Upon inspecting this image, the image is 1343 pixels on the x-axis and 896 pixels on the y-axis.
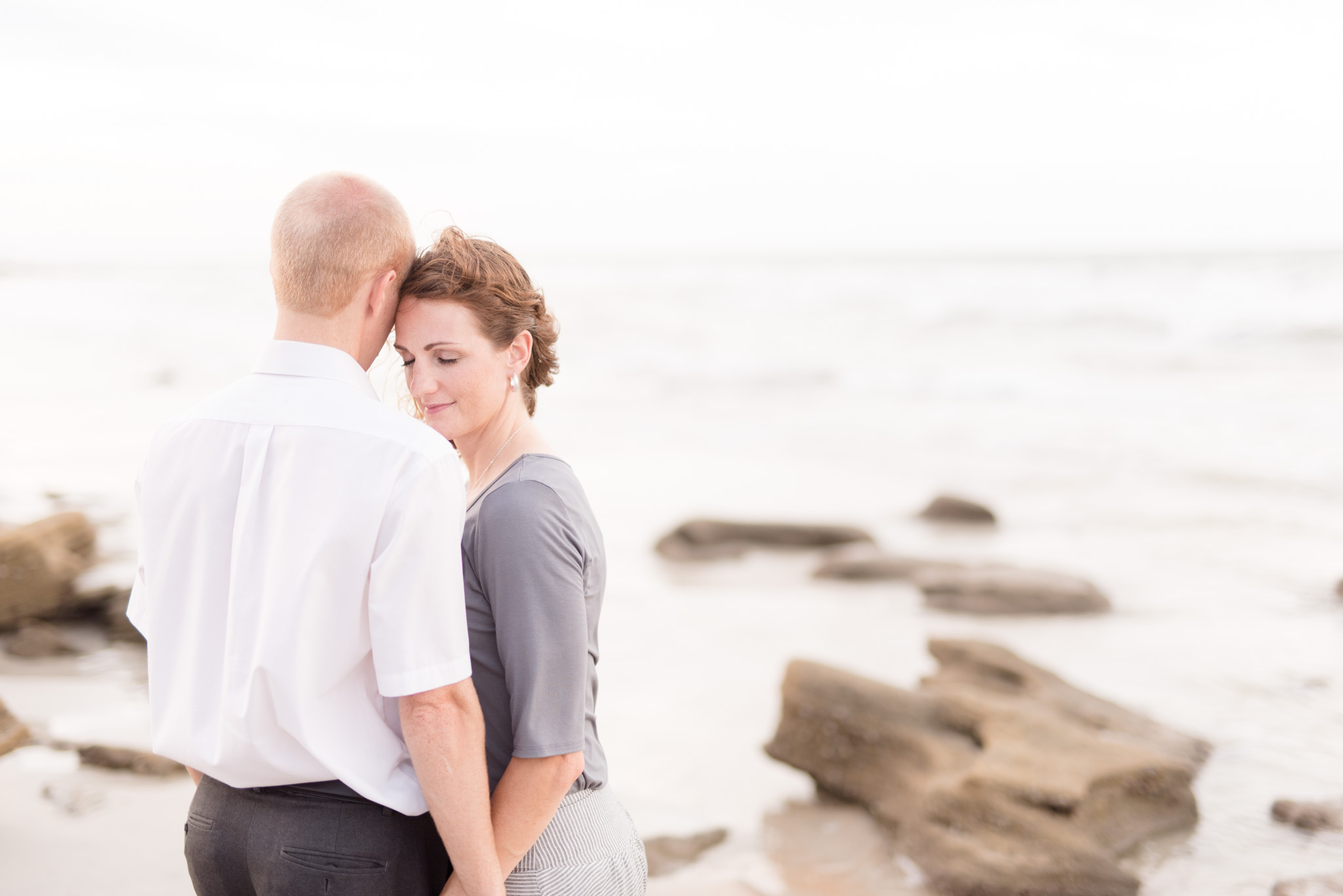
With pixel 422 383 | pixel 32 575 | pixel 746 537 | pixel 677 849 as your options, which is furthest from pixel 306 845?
pixel 746 537

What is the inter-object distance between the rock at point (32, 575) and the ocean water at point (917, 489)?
768 mm

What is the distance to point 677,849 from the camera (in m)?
4.41

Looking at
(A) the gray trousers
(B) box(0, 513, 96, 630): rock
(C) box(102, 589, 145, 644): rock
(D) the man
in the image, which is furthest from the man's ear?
(B) box(0, 513, 96, 630): rock

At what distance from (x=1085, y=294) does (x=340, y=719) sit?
33.9m

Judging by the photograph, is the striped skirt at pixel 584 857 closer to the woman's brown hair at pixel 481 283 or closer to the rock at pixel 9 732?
the woman's brown hair at pixel 481 283

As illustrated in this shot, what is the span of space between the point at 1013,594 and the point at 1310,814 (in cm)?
307

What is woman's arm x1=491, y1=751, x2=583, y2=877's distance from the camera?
76.4 inches

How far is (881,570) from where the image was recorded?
27.5 ft

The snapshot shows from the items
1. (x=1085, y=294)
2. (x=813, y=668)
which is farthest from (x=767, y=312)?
(x=813, y=668)

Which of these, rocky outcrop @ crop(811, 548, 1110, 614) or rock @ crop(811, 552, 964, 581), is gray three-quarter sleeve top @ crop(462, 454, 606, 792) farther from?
rock @ crop(811, 552, 964, 581)

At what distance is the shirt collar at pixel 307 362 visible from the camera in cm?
187

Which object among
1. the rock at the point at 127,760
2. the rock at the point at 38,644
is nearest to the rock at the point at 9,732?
the rock at the point at 127,760

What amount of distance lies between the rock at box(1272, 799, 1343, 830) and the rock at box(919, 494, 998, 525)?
587 cm

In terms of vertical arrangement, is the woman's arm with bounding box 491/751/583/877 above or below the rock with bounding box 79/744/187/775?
above
